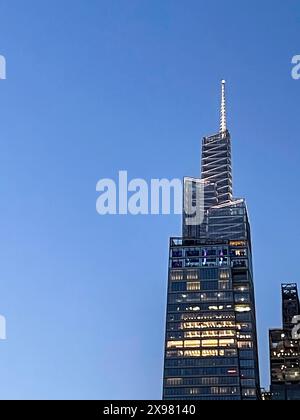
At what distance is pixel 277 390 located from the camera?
185 m
